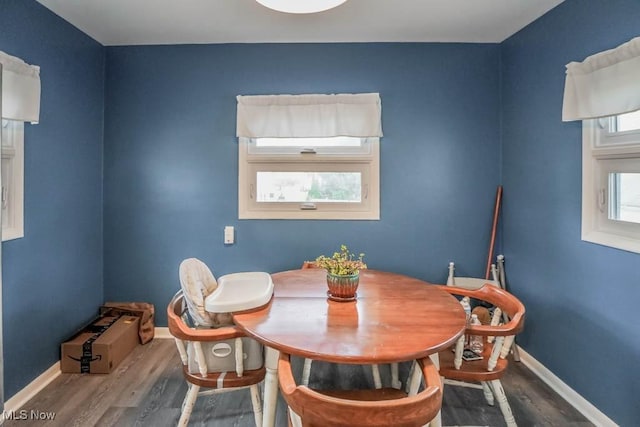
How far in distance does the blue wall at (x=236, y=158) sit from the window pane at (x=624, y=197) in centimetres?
97

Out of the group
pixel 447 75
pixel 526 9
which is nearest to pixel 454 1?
pixel 526 9

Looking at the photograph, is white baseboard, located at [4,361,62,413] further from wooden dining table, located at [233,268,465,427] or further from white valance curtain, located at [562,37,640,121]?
white valance curtain, located at [562,37,640,121]

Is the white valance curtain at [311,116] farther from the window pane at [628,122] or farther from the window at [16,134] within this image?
the window pane at [628,122]

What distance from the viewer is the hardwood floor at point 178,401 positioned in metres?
2.00

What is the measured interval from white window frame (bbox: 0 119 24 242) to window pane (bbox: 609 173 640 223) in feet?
11.3

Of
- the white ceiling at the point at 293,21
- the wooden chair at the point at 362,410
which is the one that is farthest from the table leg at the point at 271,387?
the white ceiling at the point at 293,21

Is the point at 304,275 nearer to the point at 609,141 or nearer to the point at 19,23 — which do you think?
the point at 609,141

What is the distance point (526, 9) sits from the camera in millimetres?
2398

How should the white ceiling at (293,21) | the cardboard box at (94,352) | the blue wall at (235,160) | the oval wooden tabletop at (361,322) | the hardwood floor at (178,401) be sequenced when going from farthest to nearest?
the blue wall at (235,160)
the cardboard box at (94,352)
the white ceiling at (293,21)
the hardwood floor at (178,401)
the oval wooden tabletop at (361,322)

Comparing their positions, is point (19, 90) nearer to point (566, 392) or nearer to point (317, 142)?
point (317, 142)

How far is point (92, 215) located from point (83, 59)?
1.20 meters

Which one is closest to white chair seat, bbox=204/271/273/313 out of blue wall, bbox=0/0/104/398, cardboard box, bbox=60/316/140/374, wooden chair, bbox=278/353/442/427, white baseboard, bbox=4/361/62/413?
wooden chair, bbox=278/353/442/427

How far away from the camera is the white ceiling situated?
92.2 inches

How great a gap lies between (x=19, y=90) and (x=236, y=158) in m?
1.41
